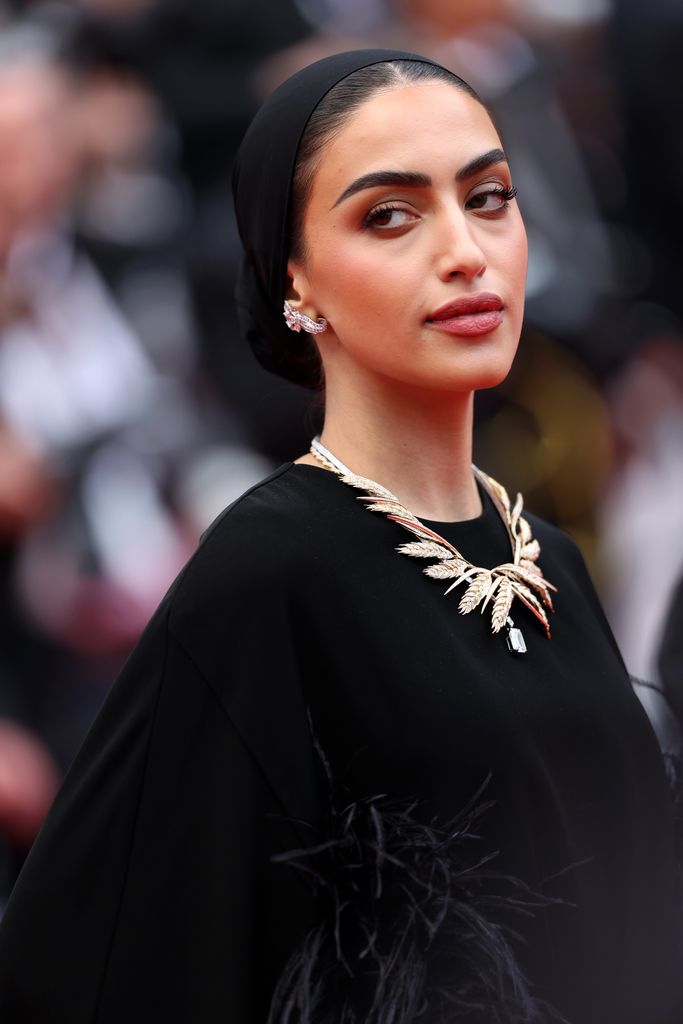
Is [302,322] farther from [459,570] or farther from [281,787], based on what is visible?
[281,787]

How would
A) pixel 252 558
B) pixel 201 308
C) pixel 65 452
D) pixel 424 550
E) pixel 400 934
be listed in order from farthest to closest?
pixel 201 308 < pixel 65 452 < pixel 424 550 < pixel 252 558 < pixel 400 934

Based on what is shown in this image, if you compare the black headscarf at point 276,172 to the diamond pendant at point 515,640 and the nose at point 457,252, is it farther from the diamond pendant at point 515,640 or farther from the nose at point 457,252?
the diamond pendant at point 515,640

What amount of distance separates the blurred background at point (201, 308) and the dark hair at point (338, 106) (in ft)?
7.40

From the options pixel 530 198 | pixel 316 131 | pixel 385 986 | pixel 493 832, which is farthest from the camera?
pixel 530 198

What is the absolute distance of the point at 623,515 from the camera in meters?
5.10

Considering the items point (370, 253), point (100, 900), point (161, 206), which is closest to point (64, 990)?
point (100, 900)

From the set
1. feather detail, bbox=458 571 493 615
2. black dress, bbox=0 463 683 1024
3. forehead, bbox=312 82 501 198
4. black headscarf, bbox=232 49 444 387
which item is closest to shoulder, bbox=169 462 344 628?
black dress, bbox=0 463 683 1024

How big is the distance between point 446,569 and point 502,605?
11 centimetres

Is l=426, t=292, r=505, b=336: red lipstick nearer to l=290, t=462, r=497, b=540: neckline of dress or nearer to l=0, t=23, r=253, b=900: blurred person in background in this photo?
l=290, t=462, r=497, b=540: neckline of dress

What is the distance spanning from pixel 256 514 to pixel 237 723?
1.08 ft

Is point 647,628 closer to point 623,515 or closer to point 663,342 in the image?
point 623,515

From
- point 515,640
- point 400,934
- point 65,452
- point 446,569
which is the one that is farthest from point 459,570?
point 65,452

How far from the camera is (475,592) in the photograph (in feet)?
8.02

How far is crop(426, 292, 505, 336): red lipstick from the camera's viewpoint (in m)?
2.35
